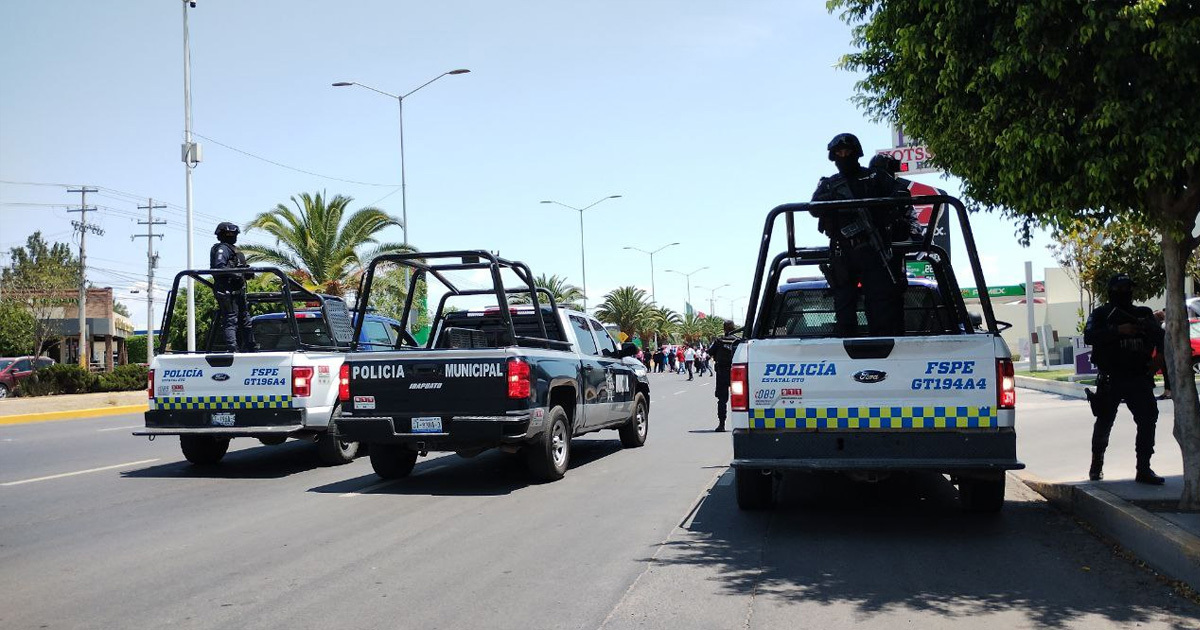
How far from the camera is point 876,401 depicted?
6.76 meters

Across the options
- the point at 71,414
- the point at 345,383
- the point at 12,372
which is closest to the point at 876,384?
the point at 345,383

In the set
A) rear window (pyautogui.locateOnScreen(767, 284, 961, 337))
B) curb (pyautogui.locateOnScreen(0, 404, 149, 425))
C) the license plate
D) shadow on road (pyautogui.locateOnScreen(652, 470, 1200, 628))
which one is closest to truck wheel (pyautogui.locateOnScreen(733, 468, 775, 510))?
shadow on road (pyautogui.locateOnScreen(652, 470, 1200, 628))

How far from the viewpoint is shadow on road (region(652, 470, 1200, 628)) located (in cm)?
512

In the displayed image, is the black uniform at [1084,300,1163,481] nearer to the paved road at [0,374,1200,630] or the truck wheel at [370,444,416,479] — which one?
the paved road at [0,374,1200,630]

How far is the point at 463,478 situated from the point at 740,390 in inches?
178

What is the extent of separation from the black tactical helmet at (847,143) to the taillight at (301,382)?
6335 millimetres

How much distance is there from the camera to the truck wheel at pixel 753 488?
25.2 ft

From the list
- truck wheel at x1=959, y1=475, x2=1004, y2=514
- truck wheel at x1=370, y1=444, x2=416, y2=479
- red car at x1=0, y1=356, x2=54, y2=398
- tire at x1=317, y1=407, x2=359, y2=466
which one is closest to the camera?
truck wheel at x1=959, y1=475, x2=1004, y2=514

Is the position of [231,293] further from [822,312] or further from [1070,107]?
[1070,107]

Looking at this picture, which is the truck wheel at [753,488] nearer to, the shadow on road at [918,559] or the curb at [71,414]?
the shadow on road at [918,559]

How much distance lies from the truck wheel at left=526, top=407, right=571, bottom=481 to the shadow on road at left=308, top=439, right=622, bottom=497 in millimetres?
180

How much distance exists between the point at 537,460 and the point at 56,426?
14.0 metres

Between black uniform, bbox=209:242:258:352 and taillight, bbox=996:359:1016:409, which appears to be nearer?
taillight, bbox=996:359:1016:409

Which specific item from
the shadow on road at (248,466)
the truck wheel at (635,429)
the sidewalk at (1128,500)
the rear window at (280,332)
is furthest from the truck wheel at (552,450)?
the sidewalk at (1128,500)
